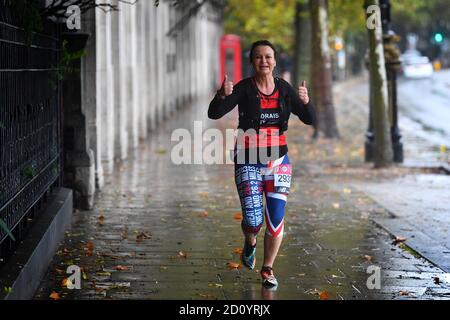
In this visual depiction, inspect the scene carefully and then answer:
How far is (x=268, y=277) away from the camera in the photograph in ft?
28.2

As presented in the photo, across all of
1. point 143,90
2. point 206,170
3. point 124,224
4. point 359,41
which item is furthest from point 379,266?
point 359,41

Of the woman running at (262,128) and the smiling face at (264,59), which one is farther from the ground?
the smiling face at (264,59)

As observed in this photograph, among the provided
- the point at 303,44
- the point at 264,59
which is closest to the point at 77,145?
the point at 264,59

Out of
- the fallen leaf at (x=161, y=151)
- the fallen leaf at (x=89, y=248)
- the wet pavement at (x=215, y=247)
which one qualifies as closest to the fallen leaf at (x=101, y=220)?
the wet pavement at (x=215, y=247)

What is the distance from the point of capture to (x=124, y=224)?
12.1 m

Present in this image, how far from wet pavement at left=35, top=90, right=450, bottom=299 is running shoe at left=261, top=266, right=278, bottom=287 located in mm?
70

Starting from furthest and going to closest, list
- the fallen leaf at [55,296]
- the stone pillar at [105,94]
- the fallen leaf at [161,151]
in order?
the fallen leaf at [161,151]
the stone pillar at [105,94]
the fallen leaf at [55,296]

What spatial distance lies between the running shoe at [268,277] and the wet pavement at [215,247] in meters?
0.07

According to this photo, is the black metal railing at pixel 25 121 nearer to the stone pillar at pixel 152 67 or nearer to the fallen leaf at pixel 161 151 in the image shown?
the fallen leaf at pixel 161 151

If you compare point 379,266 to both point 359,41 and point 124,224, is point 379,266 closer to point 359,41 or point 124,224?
point 124,224

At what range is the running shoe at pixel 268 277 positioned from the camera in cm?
858

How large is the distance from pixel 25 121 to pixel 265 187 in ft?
7.06

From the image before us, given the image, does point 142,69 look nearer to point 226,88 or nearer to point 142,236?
point 142,236
